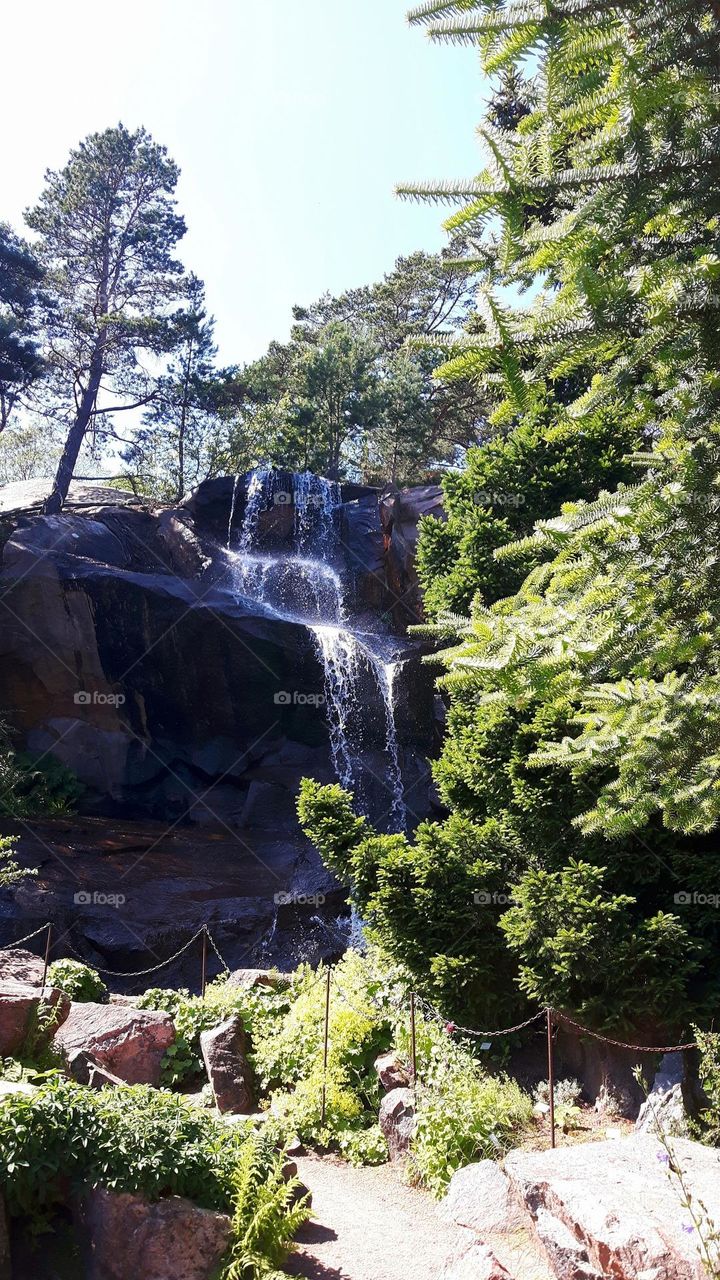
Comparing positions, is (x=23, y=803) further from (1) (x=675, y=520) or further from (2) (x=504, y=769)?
(1) (x=675, y=520)

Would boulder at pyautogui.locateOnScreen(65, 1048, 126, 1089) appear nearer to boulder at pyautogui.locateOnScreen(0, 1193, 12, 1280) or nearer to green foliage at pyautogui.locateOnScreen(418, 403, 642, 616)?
boulder at pyautogui.locateOnScreen(0, 1193, 12, 1280)

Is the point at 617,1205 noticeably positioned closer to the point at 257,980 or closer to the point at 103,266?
the point at 257,980

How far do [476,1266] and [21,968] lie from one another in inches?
297

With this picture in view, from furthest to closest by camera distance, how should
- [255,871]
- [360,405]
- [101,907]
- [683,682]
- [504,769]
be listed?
[360,405] → [255,871] → [101,907] → [504,769] → [683,682]

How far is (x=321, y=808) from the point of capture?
31.6 ft

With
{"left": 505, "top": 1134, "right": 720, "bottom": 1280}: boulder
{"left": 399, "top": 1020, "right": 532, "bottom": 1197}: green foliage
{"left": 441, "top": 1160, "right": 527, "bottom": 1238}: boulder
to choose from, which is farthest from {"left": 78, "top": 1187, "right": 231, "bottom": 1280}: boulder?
{"left": 399, "top": 1020, "right": 532, "bottom": 1197}: green foliage

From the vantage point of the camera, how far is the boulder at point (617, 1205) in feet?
14.5

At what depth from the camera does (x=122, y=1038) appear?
918cm

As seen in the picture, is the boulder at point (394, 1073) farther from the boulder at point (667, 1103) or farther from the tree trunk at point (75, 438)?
the tree trunk at point (75, 438)

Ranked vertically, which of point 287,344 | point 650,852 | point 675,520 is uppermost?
point 287,344

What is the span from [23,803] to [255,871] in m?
4.98

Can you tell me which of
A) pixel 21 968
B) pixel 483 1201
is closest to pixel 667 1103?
pixel 483 1201

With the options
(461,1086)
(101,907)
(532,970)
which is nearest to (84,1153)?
(461,1086)

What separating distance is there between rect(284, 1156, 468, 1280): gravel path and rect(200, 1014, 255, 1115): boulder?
1.15 metres
